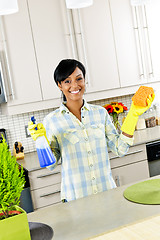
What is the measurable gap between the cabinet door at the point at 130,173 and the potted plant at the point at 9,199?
1729 millimetres

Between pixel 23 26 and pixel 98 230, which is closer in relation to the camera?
pixel 98 230

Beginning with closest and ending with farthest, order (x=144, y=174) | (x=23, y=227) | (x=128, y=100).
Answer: (x=23, y=227) < (x=144, y=174) < (x=128, y=100)

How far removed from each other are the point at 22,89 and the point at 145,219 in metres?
1.81

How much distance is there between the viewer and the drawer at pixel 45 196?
2424 mm

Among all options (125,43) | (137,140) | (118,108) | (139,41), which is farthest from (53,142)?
(139,41)

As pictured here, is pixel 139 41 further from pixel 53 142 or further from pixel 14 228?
pixel 14 228

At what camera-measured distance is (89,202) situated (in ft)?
4.46

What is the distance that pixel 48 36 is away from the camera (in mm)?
2701

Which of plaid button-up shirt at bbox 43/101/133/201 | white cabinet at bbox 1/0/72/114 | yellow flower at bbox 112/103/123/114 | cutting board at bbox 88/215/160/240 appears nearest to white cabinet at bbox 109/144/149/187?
yellow flower at bbox 112/103/123/114

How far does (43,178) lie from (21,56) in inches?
41.9

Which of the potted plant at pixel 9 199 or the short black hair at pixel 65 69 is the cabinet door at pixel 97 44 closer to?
the short black hair at pixel 65 69

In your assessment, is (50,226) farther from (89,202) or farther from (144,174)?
(144,174)

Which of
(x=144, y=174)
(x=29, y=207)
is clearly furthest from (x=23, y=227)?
(x=144, y=174)

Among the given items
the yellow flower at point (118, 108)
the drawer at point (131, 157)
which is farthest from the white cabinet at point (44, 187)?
the yellow flower at point (118, 108)
